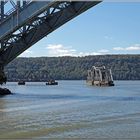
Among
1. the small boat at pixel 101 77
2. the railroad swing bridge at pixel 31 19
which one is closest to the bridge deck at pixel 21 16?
the railroad swing bridge at pixel 31 19

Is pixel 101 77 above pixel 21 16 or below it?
below

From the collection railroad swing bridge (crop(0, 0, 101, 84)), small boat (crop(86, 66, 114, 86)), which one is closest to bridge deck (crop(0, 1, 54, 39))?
railroad swing bridge (crop(0, 0, 101, 84))

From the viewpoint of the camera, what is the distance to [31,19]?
34.2 meters

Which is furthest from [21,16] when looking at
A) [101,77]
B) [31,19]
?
[101,77]

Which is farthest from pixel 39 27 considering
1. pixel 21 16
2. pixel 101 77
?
pixel 101 77

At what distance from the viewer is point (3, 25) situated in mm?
35562

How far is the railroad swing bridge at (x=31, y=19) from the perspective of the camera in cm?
3350

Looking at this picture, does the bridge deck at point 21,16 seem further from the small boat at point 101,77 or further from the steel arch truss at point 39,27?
the small boat at point 101,77

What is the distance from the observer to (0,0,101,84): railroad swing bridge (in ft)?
110

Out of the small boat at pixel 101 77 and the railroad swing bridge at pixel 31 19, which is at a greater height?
the railroad swing bridge at pixel 31 19

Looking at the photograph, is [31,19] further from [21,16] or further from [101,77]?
[101,77]

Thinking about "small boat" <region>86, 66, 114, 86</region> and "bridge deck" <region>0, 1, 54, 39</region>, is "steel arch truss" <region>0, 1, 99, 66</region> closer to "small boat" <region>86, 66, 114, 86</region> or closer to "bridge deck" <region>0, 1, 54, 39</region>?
"bridge deck" <region>0, 1, 54, 39</region>

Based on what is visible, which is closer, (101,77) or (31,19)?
(31,19)

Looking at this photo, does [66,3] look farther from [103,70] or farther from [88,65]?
[88,65]
